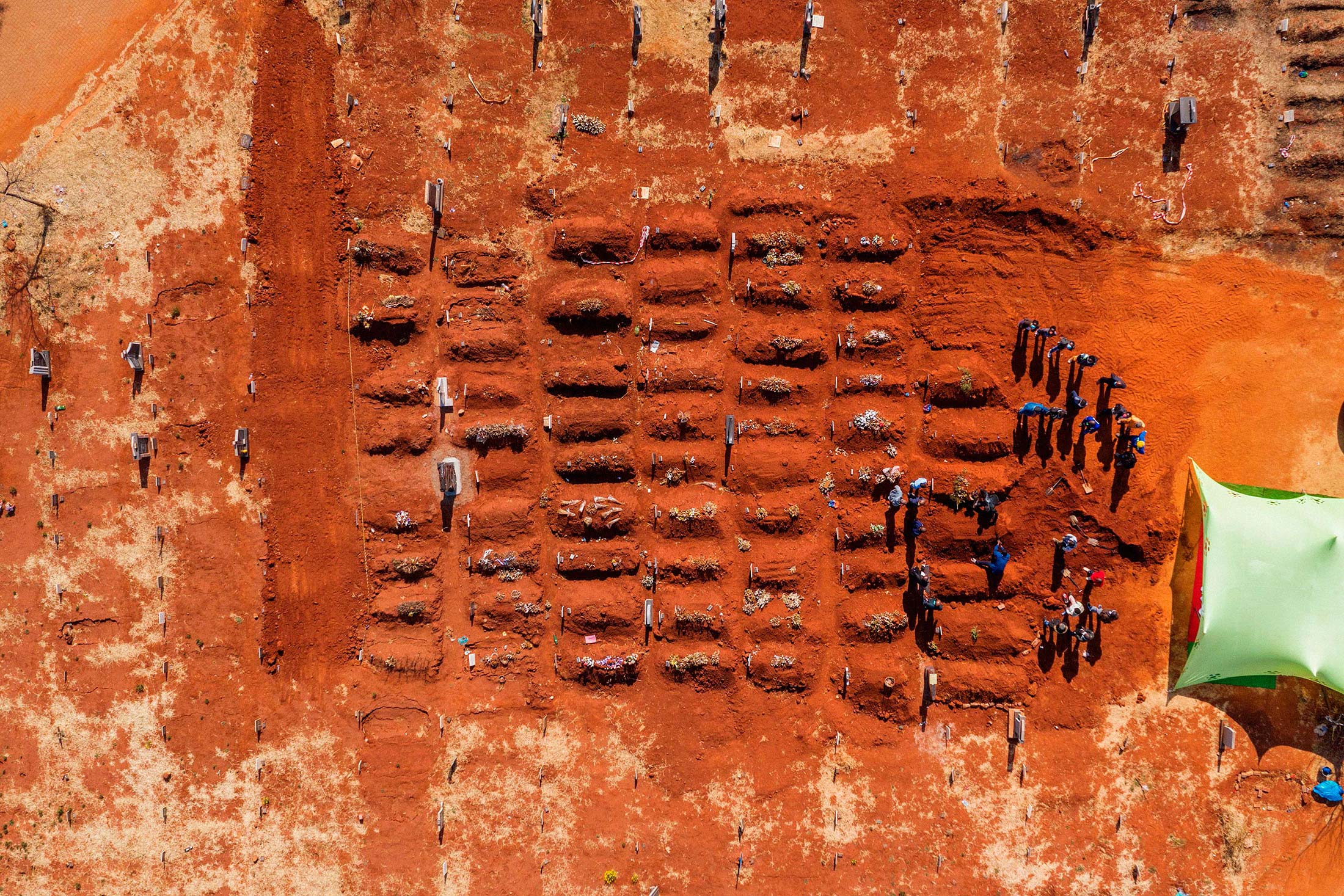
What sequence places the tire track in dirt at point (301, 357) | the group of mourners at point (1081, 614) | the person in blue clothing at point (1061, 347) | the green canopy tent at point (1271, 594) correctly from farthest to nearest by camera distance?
the tire track in dirt at point (301, 357) → the group of mourners at point (1081, 614) → the person in blue clothing at point (1061, 347) → the green canopy tent at point (1271, 594)

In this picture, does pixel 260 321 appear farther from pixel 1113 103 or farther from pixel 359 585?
pixel 1113 103

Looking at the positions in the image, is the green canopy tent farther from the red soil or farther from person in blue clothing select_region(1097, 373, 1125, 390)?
the red soil

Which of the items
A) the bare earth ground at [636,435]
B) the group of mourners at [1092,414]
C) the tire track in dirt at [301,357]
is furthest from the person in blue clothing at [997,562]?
the tire track in dirt at [301,357]

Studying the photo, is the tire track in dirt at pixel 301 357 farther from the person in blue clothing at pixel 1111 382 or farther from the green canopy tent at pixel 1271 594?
the green canopy tent at pixel 1271 594

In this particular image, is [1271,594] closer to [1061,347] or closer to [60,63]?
[1061,347]

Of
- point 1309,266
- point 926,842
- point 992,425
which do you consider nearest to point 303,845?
point 926,842
